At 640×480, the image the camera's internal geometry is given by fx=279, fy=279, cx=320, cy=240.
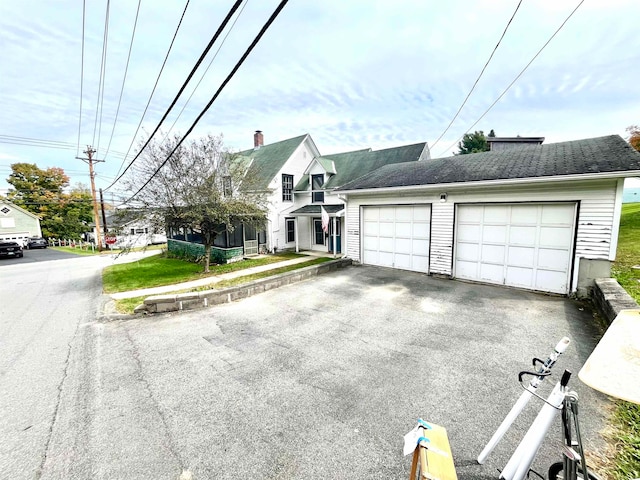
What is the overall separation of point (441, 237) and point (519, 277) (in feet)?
8.02

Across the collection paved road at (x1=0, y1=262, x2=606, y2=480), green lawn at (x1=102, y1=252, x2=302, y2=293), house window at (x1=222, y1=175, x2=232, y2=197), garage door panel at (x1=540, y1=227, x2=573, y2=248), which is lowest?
green lawn at (x1=102, y1=252, x2=302, y2=293)

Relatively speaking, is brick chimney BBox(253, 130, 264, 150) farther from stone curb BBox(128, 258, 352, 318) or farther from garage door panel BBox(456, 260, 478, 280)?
garage door panel BBox(456, 260, 478, 280)

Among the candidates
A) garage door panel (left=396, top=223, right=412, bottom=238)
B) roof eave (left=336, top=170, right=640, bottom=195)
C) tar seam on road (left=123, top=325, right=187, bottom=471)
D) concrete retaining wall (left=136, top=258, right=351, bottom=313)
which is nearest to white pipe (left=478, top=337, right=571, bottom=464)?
tar seam on road (left=123, top=325, right=187, bottom=471)

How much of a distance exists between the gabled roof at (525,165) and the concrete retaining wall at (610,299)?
2509 millimetres

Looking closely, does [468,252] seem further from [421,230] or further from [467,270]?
[421,230]

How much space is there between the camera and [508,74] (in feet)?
27.0

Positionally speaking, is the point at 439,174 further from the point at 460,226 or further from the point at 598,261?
the point at 598,261

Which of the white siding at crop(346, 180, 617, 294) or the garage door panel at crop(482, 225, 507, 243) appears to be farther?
the garage door panel at crop(482, 225, 507, 243)

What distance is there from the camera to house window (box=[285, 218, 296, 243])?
18.0 meters

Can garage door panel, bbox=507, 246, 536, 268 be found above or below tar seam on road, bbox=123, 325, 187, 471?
above

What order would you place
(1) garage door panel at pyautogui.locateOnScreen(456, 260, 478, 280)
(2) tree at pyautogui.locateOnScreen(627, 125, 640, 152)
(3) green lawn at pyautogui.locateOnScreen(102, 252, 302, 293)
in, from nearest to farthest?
(1) garage door panel at pyautogui.locateOnScreen(456, 260, 478, 280) → (3) green lawn at pyautogui.locateOnScreen(102, 252, 302, 293) → (2) tree at pyautogui.locateOnScreen(627, 125, 640, 152)

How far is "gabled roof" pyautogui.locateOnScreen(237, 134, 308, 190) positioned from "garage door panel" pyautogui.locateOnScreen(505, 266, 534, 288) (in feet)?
40.3

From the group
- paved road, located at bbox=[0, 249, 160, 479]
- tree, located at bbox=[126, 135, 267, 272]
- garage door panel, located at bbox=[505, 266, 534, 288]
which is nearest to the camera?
paved road, located at bbox=[0, 249, 160, 479]

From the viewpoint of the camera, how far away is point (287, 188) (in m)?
17.8
